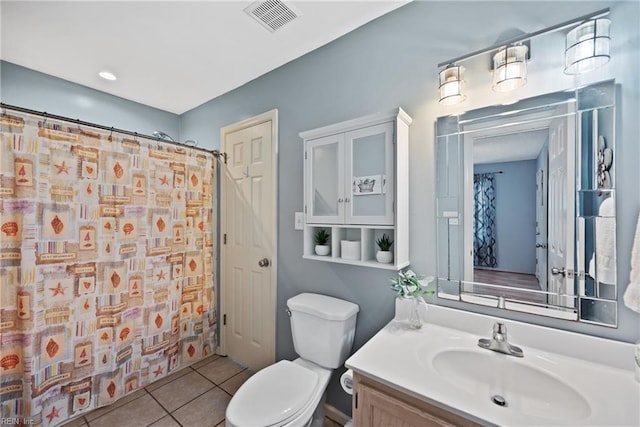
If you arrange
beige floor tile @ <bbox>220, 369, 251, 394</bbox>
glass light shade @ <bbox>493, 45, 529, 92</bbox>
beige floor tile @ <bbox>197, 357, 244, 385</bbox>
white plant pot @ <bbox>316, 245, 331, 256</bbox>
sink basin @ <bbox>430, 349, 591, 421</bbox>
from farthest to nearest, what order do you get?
beige floor tile @ <bbox>197, 357, 244, 385</bbox> < beige floor tile @ <bbox>220, 369, 251, 394</bbox> < white plant pot @ <bbox>316, 245, 331, 256</bbox> < glass light shade @ <bbox>493, 45, 529, 92</bbox> < sink basin @ <bbox>430, 349, 591, 421</bbox>

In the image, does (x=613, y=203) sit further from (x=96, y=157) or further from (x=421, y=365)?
(x=96, y=157)

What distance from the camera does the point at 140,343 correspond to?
1944 mm

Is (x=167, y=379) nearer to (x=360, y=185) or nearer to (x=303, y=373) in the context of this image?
(x=303, y=373)

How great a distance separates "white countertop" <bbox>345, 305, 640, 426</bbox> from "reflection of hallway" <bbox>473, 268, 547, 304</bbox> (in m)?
0.11

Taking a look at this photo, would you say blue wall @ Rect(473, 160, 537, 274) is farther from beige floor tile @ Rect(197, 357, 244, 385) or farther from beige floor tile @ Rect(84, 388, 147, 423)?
beige floor tile @ Rect(84, 388, 147, 423)

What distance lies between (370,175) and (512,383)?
1019 millimetres

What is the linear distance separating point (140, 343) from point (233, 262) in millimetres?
863

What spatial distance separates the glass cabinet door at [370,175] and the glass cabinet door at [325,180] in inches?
2.0

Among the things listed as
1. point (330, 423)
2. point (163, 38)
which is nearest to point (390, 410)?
point (330, 423)

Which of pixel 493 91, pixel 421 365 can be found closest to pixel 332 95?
pixel 493 91

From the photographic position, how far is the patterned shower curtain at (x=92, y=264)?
1453 millimetres

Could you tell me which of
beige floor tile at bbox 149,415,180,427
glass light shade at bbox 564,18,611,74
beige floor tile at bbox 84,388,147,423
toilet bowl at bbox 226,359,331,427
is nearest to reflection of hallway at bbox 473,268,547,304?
glass light shade at bbox 564,18,611,74

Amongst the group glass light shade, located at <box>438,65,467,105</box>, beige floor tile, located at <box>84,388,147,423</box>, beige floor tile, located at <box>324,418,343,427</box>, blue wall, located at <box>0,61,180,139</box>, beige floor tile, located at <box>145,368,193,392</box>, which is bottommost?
beige floor tile, located at <box>84,388,147,423</box>

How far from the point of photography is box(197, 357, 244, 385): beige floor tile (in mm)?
2090
